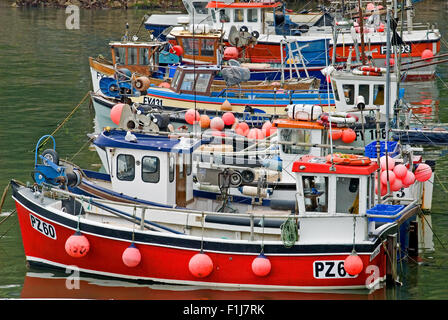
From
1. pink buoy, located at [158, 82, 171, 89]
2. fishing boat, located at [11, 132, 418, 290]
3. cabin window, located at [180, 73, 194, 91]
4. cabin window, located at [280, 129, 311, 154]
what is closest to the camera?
fishing boat, located at [11, 132, 418, 290]

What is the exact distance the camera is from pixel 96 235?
58.0ft

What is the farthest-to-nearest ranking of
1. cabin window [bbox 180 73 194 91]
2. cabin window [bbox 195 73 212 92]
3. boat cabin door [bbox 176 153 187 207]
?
cabin window [bbox 180 73 194 91], cabin window [bbox 195 73 212 92], boat cabin door [bbox 176 153 187 207]

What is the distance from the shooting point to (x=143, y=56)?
1346 inches

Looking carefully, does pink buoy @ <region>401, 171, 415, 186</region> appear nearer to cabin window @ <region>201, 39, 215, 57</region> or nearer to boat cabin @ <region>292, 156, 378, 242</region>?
boat cabin @ <region>292, 156, 378, 242</region>

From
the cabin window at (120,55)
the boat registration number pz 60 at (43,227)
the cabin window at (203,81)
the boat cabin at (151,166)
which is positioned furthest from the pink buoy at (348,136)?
the cabin window at (120,55)

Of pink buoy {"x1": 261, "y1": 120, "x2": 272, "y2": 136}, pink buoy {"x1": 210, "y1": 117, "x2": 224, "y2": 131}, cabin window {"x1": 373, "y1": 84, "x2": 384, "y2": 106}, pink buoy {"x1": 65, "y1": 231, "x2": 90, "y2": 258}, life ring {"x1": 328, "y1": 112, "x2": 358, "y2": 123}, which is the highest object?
cabin window {"x1": 373, "y1": 84, "x2": 384, "y2": 106}

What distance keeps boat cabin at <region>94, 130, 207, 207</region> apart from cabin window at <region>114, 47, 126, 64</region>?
15.4 m

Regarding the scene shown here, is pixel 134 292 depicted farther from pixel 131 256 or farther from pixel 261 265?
pixel 261 265

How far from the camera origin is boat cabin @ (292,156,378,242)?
55.5ft

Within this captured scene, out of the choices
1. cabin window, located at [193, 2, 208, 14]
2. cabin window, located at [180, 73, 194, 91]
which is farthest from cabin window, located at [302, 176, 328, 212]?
cabin window, located at [193, 2, 208, 14]

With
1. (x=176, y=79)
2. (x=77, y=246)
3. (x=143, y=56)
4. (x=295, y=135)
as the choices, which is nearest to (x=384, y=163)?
(x=295, y=135)

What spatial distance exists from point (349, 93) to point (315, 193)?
9007 millimetres

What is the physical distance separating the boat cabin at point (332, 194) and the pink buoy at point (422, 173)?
3.88 metres
